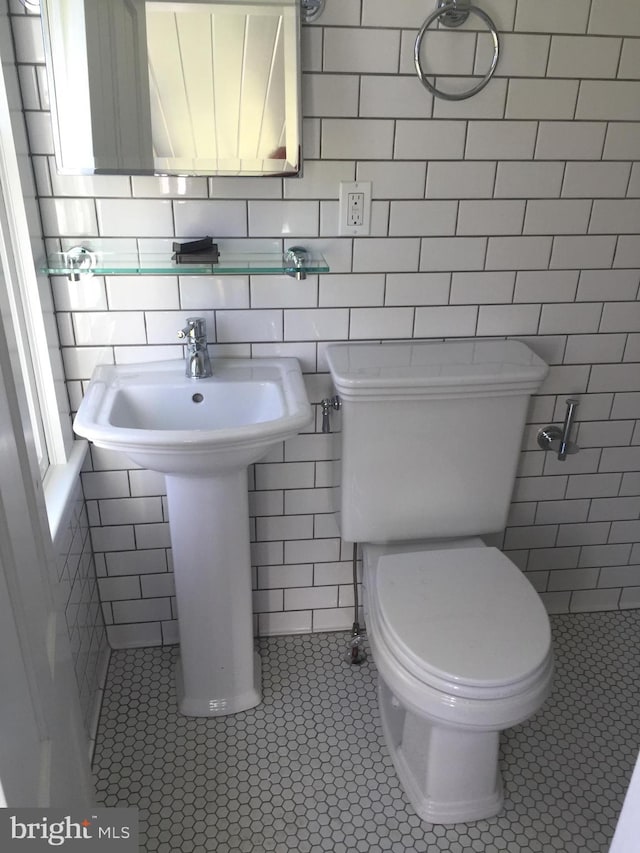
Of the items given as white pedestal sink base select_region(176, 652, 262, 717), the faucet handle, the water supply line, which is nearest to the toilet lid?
the water supply line

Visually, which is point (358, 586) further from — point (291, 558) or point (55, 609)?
point (55, 609)

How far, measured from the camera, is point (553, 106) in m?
1.70

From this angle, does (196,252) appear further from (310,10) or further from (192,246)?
(310,10)

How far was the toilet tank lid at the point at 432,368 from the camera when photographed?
168cm

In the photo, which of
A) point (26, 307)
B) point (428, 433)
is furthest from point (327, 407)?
point (26, 307)

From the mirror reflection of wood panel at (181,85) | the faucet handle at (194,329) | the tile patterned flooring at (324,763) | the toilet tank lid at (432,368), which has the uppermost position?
the mirror reflection of wood panel at (181,85)

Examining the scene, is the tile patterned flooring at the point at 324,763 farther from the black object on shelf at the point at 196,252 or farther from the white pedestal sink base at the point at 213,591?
the black object on shelf at the point at 196,252

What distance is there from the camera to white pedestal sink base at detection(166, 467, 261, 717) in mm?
1683

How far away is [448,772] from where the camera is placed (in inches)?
63.7

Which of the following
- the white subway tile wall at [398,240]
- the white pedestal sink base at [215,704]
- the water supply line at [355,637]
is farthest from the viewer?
the water supply line at [355,637]

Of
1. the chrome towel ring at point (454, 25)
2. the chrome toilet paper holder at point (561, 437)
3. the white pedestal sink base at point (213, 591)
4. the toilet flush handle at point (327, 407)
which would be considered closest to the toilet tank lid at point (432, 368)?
the toilet flush handle at point (327, 407)

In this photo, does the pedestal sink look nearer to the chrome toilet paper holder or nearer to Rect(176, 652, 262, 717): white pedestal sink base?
Rect(176, 652, 262, 717): white pedestal sink base

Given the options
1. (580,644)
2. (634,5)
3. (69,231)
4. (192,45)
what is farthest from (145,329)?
(580,644)

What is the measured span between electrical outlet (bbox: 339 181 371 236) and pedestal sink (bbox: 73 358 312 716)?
1.15ft
